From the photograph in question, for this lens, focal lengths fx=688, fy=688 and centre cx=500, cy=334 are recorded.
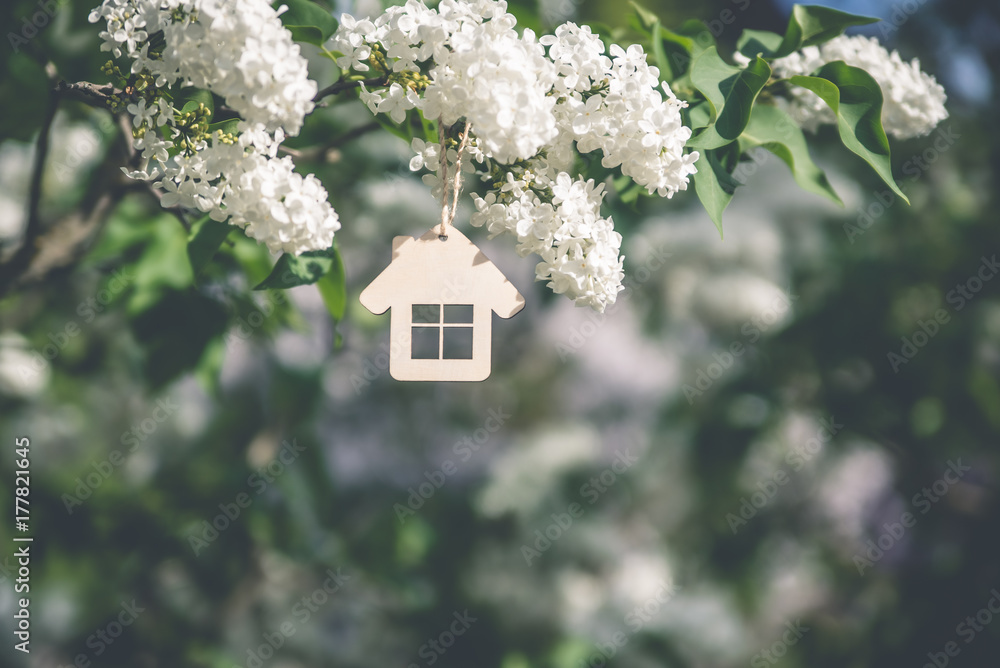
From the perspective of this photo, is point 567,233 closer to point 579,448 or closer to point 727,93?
point 727,93

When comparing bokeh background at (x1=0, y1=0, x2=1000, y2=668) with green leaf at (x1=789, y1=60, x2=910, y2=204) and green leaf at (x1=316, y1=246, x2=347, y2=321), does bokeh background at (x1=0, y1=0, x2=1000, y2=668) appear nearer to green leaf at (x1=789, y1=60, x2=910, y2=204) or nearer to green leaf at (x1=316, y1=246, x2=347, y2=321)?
green leaf at (x1=316, y1=246, x2=347, y2=321)

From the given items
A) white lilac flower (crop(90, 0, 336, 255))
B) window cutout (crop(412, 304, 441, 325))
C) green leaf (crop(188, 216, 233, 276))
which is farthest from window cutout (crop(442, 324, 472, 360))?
white lilac flower (crop(90, 0, 336, 255))

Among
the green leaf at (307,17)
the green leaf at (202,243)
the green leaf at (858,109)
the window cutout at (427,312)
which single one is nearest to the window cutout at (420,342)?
the window cutout at (427,312)

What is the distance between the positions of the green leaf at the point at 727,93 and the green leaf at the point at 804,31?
0.42 feet

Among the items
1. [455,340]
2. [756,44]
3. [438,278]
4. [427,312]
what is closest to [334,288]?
[427,312]

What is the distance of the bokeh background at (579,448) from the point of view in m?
1.82

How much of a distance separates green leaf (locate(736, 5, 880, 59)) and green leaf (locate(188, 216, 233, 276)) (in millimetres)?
626

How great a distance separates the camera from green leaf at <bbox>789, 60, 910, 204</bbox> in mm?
656

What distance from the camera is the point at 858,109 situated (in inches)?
27.0

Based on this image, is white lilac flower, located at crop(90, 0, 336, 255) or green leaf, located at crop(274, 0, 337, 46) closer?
white lilac flower, located at crop(90, 0, 336, 255)

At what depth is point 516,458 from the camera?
1.96 m

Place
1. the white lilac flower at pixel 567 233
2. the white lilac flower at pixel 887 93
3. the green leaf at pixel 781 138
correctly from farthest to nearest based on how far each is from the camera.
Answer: the white lilac flower at pixel 887 93 < the green leaf at pixel 781 138 < the white lilac flower at pixel 567 233

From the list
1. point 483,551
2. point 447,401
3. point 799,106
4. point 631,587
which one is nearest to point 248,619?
point 483,551

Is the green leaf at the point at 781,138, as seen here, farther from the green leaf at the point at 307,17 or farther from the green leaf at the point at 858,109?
the green leaf at the point at 307,17
